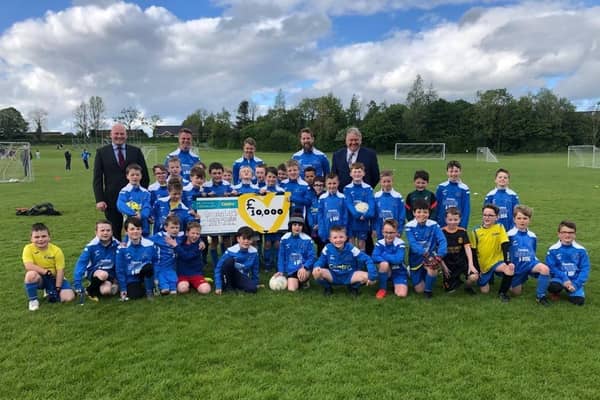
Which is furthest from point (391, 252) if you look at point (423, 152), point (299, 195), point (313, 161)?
point (423, 152)

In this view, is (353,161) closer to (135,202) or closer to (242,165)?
(242,165)

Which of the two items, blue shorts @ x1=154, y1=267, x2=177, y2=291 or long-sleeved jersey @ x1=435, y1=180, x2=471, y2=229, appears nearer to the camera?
blue shorts @ x1=154, y1=267, x2=177, y2=291

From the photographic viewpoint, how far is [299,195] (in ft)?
22.8

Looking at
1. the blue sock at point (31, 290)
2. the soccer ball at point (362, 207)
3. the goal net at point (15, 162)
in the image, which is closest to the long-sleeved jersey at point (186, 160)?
the blue sock at point (31, 290)

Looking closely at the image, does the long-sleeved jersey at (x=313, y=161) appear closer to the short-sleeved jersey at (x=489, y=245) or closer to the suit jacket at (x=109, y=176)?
the suit jacket at (x=109, y=176)

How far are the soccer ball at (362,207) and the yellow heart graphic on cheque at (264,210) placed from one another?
1.20 meters

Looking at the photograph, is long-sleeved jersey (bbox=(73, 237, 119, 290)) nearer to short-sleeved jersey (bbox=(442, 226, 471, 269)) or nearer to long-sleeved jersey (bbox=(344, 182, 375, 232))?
long-sleeved jersey (bbox=(344, 182, 375, 232))

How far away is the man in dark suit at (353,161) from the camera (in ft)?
22.4

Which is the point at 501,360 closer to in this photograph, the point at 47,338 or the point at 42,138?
the point at 47,338

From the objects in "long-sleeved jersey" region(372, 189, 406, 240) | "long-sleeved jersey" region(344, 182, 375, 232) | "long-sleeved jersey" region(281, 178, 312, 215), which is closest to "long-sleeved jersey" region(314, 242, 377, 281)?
"long-sleeved jersey" region(344, 182, 375, 232)

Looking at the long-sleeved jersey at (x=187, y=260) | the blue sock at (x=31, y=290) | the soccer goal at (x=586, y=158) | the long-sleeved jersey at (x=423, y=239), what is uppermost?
the soccer goal at (x=586, y=158)

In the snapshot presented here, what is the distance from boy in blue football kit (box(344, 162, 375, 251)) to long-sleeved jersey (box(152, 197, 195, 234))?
240 centimetres

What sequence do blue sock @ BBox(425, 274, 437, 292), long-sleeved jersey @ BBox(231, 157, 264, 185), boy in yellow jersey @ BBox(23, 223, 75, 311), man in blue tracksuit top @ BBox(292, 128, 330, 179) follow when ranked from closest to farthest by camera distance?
boy in yellow jersey @ BBox(23, 223, 75, 311) < blue sock @ BBox(425, 274, 437, 292) < man in blue tracksuit top @ BBox(292, 128, 330, 179) < long-sleeved jersey @ BBox(231, 157, 264, 185)

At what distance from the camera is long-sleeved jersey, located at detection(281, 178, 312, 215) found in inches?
274
